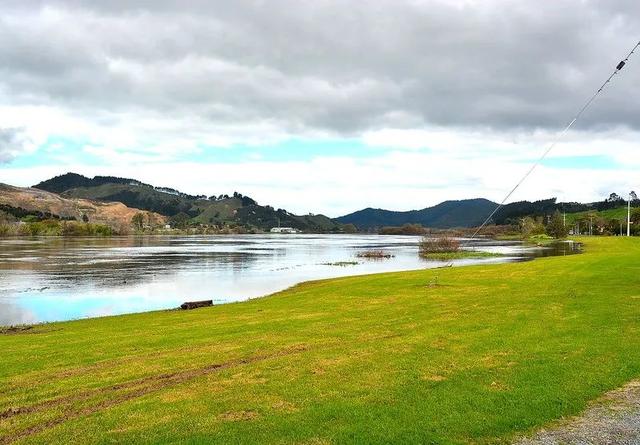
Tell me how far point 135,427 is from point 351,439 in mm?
4084

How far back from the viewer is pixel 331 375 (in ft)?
39.8

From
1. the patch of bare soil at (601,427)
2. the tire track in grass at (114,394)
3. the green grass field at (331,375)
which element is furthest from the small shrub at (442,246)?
the patch of bare soil at (601,427)

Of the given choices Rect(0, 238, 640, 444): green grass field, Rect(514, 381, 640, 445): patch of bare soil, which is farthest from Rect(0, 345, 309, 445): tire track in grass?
Rect(514, 381, 640, 445): patch of bare soil

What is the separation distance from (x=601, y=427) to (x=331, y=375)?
18.9 feet

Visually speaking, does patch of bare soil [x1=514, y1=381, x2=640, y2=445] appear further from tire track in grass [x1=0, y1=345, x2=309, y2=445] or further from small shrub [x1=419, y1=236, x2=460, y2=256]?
small shrub [x1=419, y1=236, x2=460, y2=256]

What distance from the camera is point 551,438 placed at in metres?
8.23

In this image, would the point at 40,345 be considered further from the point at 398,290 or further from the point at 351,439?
the point at 398,290

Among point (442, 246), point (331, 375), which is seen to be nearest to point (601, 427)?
point (331, 375)

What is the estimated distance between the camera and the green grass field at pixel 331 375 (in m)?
9.05

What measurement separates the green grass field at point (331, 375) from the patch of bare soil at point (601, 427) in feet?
1.02

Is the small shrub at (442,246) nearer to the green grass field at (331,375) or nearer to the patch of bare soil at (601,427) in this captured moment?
the green grass field at (331,375)

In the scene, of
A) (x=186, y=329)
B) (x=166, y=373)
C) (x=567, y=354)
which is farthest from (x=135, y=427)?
(x=186, y=329)

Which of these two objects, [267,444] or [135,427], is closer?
[267,444]

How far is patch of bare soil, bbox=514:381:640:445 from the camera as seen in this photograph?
808cm
